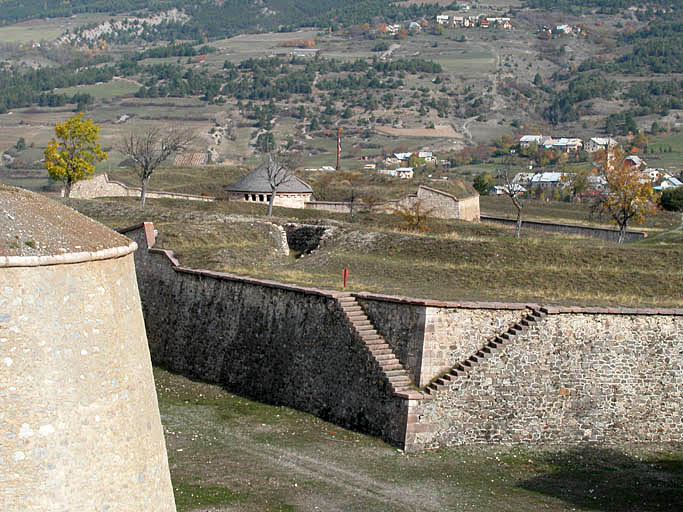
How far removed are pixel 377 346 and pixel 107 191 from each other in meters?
47.1

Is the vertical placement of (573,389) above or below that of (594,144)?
below

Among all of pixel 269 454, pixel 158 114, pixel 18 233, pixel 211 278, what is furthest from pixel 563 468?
pixel 158 114

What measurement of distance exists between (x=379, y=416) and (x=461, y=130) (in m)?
174

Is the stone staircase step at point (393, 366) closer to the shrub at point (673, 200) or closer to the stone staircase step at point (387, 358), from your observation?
the stone staircase step at point (387, 358)

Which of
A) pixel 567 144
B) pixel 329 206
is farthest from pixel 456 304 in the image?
pixel 567 144

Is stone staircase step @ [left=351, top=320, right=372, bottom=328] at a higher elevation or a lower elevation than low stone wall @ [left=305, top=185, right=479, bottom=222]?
higher

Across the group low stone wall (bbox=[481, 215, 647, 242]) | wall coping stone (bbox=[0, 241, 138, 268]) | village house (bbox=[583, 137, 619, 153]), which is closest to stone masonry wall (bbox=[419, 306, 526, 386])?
wall coping stone (bbox=[0, 241, 138, 268])

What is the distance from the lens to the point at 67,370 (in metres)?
9.23

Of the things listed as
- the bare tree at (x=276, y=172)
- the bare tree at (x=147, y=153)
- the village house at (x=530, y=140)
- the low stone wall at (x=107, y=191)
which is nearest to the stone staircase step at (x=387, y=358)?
the bare tree at (x=147, y=153)

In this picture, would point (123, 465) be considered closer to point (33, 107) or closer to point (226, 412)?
point (226, 412)

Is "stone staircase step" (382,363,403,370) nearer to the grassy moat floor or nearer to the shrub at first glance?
the grassy moat floor

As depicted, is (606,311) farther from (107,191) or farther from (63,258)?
(107,191)

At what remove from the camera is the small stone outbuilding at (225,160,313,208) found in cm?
6309

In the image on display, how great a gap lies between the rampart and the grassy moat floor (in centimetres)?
51
